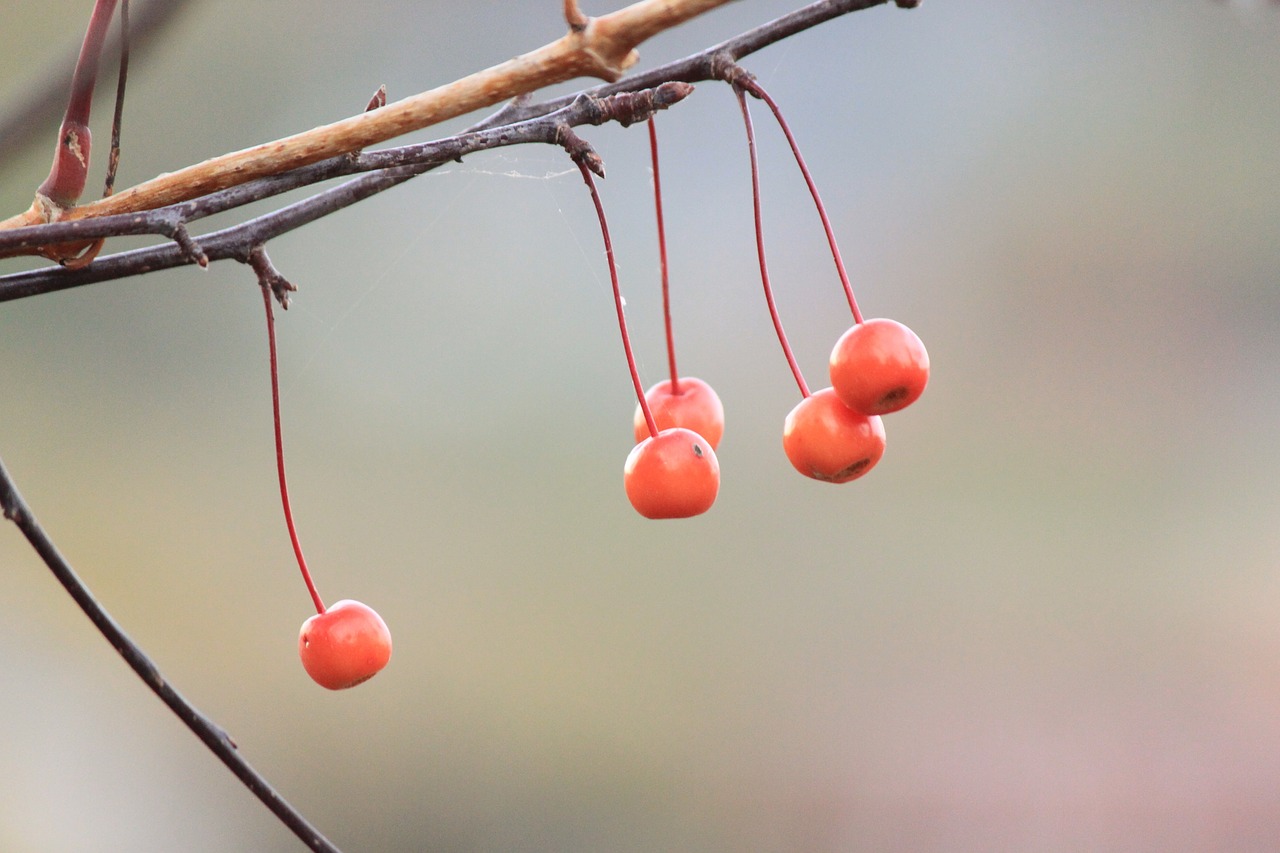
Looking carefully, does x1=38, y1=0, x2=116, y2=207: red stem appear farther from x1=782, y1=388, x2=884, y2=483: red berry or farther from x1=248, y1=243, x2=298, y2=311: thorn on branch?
x1=782, y1=388, x2=884, y2=483: red berry

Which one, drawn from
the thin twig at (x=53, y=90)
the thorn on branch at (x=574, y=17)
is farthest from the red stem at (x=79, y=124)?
the thorn on branch at (x=574, y=17)

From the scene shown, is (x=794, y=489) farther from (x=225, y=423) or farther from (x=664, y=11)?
(x=664, y=11)

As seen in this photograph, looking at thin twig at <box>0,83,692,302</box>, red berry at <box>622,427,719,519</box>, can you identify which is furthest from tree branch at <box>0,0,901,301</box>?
red berry at <box>622,427,719,519</box>

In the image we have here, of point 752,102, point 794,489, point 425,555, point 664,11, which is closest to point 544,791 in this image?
point 425,555

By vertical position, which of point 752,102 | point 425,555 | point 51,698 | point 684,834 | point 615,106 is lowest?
point 615,106

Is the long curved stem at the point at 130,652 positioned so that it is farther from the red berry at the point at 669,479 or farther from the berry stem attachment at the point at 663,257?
the berry stem attachment at the point at 663,257

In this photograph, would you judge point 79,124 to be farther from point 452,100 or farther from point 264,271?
point 452,100

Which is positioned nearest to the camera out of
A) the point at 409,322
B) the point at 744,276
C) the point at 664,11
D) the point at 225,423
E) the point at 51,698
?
the point at 664,11
